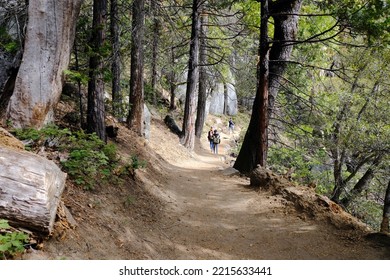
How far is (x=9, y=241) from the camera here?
2.96 metres

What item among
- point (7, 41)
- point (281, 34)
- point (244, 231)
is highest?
point (281, 34)

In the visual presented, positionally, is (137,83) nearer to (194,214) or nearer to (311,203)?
(194,214)

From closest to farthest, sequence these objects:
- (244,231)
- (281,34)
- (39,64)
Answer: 1. (39,64)
2. (244,231)
3. (281,34)

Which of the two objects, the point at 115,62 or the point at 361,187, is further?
the point at 361,187

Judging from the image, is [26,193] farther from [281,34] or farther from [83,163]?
[281,34]

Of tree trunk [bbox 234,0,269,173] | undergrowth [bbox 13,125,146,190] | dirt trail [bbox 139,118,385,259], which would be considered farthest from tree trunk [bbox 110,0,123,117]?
tree trunk [bbox 234,0,269,173]

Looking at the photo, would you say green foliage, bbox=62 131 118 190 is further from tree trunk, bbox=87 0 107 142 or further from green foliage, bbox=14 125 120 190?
tree trunk, bbox=87 0 107 142

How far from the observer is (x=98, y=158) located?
19.6 ft

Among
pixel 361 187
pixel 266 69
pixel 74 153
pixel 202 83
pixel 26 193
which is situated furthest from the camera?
pixel 202 83

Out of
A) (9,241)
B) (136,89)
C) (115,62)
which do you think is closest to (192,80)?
(136,89)

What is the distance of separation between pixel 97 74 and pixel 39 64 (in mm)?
1554

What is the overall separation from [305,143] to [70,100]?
7.59 metres

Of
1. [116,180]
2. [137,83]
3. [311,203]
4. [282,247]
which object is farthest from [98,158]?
[137,83]

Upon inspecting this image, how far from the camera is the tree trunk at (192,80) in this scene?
14791 mm
